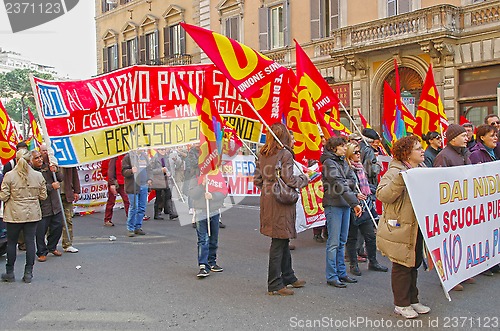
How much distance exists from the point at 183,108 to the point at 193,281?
282 centimetres

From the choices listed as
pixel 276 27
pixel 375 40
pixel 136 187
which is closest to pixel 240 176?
pixel 136 187

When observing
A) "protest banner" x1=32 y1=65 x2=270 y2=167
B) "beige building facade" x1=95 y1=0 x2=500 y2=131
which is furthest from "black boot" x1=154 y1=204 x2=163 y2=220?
"beige building facade" x1=95 y1=0 x2=500 y2=131

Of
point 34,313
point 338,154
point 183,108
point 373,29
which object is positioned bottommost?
point 34,313

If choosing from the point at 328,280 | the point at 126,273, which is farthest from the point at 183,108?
the point at 328,280

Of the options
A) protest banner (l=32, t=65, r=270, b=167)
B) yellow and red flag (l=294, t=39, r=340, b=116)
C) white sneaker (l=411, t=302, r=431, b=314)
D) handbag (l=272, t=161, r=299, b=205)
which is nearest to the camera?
white sneaker (l=411, t=302, r=431, b=314)

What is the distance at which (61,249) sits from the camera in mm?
8914

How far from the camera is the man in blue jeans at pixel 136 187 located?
10.3 m

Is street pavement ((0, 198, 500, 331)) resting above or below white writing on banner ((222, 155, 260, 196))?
below

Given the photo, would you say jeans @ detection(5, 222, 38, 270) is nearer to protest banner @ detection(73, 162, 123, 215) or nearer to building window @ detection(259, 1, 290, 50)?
protest banner @ detection(73, 162, 123, 215)

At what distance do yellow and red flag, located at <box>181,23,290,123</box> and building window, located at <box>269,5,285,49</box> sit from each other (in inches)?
676

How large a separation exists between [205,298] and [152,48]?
28.1 m

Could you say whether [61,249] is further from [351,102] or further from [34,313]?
[351,102]

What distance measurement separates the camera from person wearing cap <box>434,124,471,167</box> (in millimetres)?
6216

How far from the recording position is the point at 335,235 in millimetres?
6172
